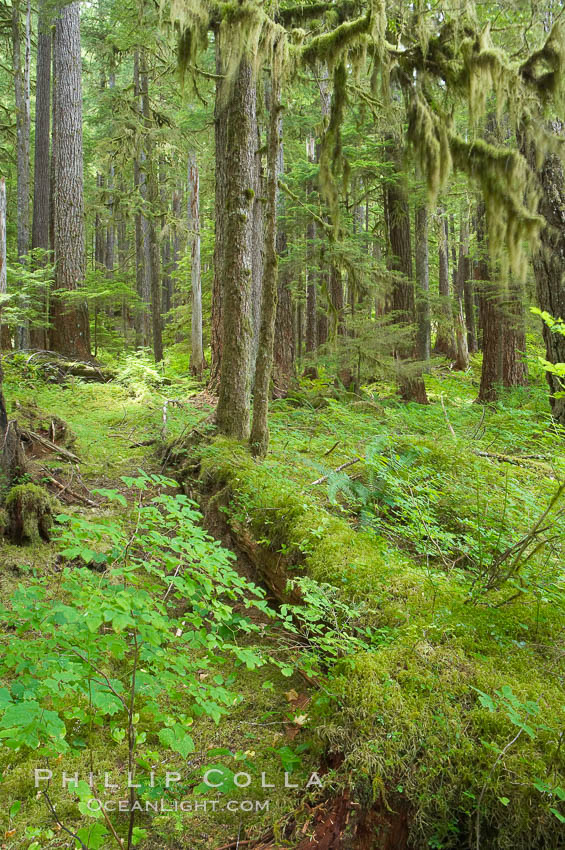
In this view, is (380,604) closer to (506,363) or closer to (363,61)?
(363,61)

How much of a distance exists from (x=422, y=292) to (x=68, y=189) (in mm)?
8567

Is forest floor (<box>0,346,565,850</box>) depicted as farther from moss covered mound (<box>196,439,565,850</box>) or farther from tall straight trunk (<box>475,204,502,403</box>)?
tall straight trunk (<box>475,204,502,403</box>)

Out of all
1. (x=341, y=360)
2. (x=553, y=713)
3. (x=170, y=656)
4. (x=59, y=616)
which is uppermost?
(x=341, y=360)

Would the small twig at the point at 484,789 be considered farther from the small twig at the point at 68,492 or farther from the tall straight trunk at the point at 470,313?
the tall straight trunk at the point at 470,313

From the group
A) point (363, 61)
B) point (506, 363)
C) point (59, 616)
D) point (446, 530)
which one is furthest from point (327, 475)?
point (506, 363)

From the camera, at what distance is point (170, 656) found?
6.62ft

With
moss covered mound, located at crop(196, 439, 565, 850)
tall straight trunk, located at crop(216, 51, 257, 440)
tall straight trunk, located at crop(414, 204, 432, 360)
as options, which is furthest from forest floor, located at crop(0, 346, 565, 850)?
tall straight trunk, located at crop(414, 204, 432, 360)

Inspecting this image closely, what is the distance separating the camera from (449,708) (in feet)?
6.73

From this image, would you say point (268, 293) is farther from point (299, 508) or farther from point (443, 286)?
point (443, 286)

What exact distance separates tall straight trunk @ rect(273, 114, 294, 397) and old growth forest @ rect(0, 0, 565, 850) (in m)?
0.08

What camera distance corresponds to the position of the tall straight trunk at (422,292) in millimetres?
10859

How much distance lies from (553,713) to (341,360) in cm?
725

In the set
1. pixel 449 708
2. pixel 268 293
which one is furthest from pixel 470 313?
pixel 449 708

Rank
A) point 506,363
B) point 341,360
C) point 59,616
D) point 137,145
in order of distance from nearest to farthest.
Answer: point 59,616
point 341,360
point 506,363
point 137,145
